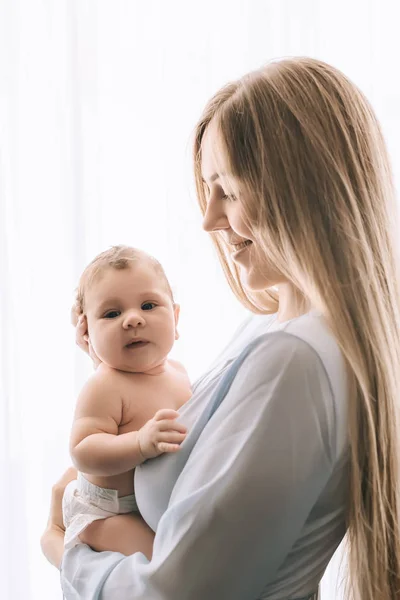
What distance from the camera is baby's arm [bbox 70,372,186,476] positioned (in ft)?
3.84

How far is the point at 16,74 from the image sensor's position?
223cm

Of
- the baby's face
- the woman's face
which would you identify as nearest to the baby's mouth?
the baby's face

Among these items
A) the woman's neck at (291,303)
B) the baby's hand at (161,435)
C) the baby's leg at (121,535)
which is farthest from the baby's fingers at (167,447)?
the woman's neck at (291,303)

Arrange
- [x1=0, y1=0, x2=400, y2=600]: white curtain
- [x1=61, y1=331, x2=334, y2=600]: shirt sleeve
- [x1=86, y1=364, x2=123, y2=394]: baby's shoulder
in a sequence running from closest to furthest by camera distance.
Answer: [x1=61, y1=331, x2=334, y2=600]: shirt sleeve < [x1=86, y1=364, x2=123, y2=394]: baby's shoulder < [x1=0, y1=0, x2=400, y2=600]: white curtain

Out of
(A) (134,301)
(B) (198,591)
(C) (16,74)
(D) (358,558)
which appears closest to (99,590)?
(B) (198,591)

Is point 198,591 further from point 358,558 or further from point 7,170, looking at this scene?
point 7,170

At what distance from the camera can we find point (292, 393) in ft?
3.37

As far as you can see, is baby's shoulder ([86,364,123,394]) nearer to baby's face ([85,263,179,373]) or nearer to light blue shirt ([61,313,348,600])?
baby's face ([85,263,179,373])

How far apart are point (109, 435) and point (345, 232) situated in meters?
0.51

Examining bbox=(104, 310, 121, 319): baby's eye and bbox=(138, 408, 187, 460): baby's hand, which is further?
bbox=(104, 310, 121, 319): baby's eye

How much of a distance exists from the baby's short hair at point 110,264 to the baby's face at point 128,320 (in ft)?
0.04

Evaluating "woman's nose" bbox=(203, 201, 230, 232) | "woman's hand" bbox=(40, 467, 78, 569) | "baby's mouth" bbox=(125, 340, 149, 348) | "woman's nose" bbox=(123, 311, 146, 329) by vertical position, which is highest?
"woman's nose" bbox=(203, 201, 230, 232)

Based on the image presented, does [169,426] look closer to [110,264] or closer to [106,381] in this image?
[106,381]

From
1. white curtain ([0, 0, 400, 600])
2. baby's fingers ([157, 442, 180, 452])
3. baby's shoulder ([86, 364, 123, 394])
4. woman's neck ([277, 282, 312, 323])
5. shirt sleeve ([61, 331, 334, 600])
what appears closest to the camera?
shirt sleeve ([61, 331, 334, 600])
